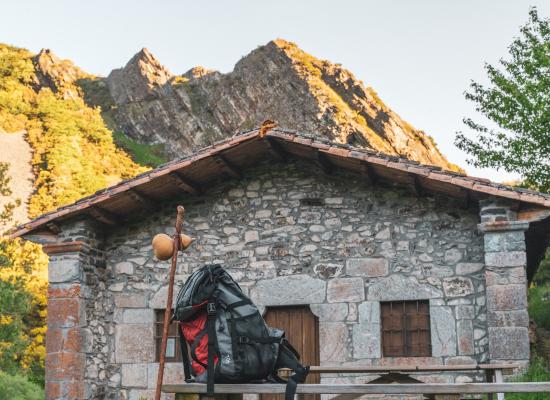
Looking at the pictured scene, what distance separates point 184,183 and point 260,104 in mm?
17401

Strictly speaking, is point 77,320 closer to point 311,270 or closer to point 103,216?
point 103,216

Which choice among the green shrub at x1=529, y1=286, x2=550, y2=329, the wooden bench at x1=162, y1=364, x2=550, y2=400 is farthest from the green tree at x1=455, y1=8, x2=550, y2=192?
the wooden bench at x1=162, y1=364, x2=550, y2=400

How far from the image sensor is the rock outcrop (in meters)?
24.2

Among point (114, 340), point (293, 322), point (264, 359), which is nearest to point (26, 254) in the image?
point (114, 340)

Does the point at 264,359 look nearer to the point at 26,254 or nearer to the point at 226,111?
the point at 26,254

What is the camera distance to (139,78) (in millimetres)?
29781

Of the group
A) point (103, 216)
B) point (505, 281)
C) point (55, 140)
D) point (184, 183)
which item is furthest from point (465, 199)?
point (55, 140)

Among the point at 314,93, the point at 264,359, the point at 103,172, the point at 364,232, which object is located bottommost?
the point at 264,359

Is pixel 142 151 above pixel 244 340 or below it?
above

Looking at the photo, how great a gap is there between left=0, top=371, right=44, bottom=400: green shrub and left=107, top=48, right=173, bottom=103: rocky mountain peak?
2020 cm

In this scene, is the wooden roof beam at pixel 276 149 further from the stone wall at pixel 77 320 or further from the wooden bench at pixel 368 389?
the wooden bench at pixel 368 389

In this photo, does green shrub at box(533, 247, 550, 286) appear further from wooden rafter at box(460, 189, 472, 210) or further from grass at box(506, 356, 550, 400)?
grass at box(506, 356, 550, 400)

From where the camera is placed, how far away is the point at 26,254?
1458cm

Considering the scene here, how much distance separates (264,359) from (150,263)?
575 cm
